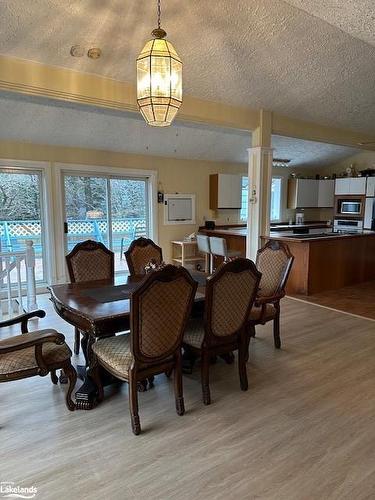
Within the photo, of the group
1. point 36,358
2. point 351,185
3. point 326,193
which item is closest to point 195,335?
point 36,358

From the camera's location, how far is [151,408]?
2.42m

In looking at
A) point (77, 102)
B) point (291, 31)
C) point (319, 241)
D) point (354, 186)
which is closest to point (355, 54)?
point (291, 31)

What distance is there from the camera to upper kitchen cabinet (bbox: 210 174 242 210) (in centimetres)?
702

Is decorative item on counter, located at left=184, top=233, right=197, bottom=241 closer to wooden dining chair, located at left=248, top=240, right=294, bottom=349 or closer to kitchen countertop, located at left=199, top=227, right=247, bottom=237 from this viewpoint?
kitchen countertop, located at left=199, top=227, right=247, bottom=237

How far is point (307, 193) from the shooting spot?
27.7 feet

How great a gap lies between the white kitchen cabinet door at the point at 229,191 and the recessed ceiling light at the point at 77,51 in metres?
4.20

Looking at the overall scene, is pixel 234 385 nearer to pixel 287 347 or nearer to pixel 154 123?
pixel 287 347

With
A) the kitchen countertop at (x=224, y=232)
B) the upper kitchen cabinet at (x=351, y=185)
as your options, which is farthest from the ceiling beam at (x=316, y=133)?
the kitchen countertop at (x=224, y=232)

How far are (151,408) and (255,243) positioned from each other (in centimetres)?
316

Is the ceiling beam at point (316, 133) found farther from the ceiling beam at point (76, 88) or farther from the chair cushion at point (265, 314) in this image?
the chair cushion at point (265, 314)

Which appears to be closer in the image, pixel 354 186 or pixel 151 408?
pixel 151 408

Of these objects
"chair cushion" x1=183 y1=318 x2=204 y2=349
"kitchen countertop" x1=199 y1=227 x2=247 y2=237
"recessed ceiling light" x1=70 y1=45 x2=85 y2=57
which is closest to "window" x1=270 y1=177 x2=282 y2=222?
"kitchen countertop" x1=199 y1=227 x2=247 y2=237

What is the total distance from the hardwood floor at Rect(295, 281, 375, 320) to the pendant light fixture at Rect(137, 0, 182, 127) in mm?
3633

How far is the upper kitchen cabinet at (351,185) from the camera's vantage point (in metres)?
7.79
